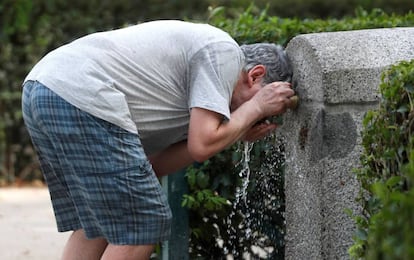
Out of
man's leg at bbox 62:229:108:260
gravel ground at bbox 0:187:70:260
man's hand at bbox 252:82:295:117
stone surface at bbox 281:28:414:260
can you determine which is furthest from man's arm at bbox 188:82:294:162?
gravel ground at bbox 0:187:70:260

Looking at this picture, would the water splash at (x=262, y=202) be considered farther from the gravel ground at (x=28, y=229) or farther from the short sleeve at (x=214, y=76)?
the gravel ground at (x=28, y=229)

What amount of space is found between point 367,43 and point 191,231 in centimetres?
148

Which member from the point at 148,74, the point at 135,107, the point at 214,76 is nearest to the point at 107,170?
the point at 135,107

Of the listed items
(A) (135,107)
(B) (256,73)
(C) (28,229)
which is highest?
(B) (256,73)

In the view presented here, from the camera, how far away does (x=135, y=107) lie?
3.77 metres

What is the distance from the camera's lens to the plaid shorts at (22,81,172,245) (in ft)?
12.0

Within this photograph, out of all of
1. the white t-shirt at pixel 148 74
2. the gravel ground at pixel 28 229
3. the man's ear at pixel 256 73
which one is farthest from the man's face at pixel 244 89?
the gravel ground at pixel 28 229

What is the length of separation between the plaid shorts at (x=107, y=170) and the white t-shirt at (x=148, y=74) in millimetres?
49

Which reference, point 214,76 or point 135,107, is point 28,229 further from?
point 214,76

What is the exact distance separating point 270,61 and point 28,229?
157 inches

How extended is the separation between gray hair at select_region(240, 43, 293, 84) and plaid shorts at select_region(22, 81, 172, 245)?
0.52 metres

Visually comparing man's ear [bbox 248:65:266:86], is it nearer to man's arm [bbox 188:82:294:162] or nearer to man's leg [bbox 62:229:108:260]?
man's arm [bbox 188:82:294:162]

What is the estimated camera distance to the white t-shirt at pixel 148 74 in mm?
3646

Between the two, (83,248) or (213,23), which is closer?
(83,248)
